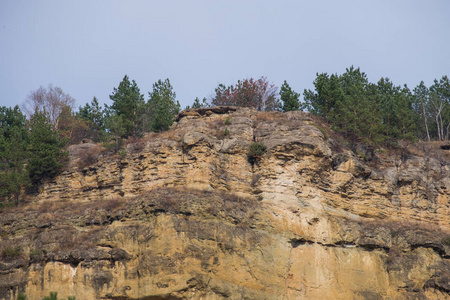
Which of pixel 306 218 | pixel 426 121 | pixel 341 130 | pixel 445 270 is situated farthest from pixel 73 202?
pixel 426 121

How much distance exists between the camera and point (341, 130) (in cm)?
5584

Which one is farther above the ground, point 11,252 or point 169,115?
point 169,115

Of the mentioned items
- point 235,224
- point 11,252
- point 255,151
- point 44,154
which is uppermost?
point 44,154

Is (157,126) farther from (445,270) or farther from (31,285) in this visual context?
(445,270)

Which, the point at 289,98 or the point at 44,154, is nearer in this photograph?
the point at 44,154

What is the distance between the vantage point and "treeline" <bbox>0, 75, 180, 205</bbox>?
50312 mm

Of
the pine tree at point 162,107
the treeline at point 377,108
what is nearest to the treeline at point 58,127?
the pine tree at point 162,107

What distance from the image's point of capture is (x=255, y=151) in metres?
48.9

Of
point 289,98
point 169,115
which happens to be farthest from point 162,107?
point 289,98

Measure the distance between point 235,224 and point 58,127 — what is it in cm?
3288

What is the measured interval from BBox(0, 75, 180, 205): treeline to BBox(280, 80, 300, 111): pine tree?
12.1m

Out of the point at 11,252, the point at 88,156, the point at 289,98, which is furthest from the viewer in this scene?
the point at 289,98

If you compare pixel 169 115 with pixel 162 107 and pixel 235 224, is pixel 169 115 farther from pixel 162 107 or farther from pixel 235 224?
pixel 235 224

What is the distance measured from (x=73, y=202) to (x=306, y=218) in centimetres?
1845
